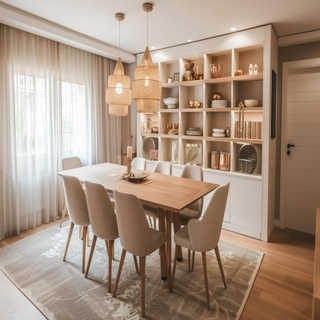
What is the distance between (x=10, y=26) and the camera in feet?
9.88

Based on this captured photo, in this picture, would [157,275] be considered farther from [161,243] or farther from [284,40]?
[284,40]

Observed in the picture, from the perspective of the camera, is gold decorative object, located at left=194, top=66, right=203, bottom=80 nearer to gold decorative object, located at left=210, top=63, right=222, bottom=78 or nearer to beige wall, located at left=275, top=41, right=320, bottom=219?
gold decorative object, located at left=210, top=63, right=222, bottom=78

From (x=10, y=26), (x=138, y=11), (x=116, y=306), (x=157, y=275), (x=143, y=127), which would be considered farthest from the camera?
(x=143, y=127)

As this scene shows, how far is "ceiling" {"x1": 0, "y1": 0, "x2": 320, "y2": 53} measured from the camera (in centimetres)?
252

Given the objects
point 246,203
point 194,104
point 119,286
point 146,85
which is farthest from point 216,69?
point 119,286

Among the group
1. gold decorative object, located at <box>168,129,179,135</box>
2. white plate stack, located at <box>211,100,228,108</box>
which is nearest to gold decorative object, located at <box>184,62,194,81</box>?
white plate stack, located at <box>211,100,228,108</box>

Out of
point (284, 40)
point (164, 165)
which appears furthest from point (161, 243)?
point (284, 40)

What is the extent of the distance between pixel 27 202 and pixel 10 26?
7.35 ft

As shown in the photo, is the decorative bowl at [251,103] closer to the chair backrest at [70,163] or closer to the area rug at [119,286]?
the area rug at [119,286]

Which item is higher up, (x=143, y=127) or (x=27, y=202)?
(x=143, y=127)

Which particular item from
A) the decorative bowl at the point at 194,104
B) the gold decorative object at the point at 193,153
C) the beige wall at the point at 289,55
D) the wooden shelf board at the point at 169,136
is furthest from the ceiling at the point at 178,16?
the gold decorative object at the point at 193,153

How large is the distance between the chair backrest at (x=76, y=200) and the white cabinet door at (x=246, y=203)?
2044 millimetres

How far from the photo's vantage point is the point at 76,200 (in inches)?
94.7

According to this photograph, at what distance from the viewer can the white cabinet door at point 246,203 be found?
10.8ft
